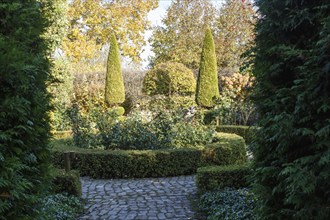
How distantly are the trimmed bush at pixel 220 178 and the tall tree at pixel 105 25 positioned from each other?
59.3 feet

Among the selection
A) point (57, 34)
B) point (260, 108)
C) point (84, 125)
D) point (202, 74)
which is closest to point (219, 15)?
point (202, 74)

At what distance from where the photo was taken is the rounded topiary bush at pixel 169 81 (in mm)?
16047

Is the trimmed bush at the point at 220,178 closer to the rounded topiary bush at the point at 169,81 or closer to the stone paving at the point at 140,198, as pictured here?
the stone paving at the point at 140,198

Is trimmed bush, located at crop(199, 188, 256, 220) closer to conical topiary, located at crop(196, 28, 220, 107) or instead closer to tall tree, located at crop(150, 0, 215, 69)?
conical topiary, located at crop(196, 28, 220, 107)

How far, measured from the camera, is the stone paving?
4945mm

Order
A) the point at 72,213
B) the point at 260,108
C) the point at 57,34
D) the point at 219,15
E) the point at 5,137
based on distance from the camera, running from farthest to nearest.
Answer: the point at 219,15, the point at 57,34, the point at 72,213, the point at 260,108, the point at 5,137

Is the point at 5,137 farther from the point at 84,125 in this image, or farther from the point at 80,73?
the point at 80,73

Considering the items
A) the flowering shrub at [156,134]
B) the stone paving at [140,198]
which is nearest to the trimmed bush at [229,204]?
the stone paving at [140,198]

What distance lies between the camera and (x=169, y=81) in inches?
634

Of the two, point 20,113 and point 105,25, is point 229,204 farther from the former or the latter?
point 105,25

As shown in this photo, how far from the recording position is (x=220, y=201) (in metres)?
5.11

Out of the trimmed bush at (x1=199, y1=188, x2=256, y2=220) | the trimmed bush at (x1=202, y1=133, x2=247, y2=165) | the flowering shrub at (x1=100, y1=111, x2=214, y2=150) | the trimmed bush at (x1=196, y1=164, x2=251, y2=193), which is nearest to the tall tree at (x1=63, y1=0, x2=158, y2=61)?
the flowering shrub at (x1=100, y1=111, x2=214, y2=150)

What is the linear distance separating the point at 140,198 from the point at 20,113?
3626mm

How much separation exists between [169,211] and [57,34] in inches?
424
